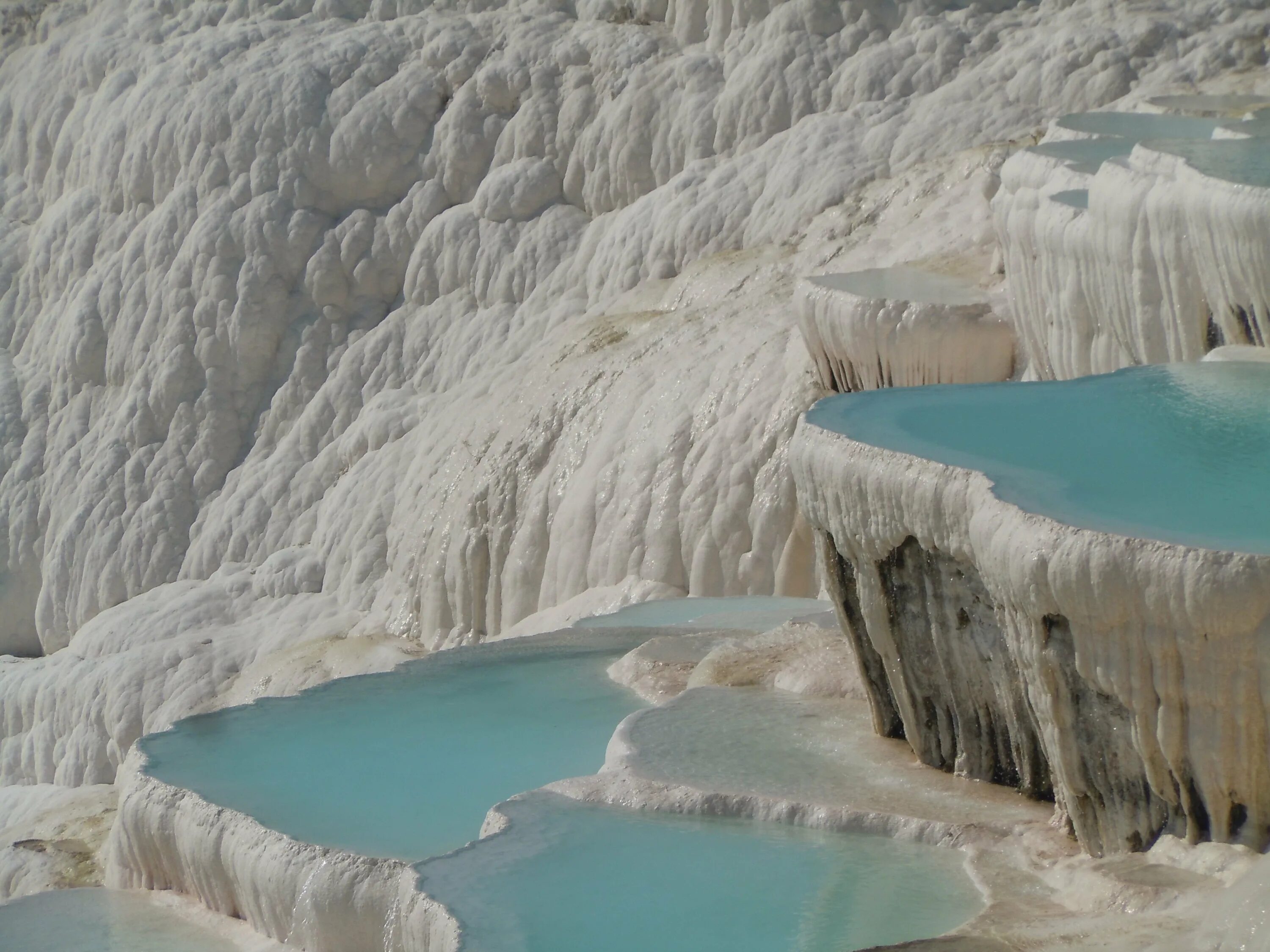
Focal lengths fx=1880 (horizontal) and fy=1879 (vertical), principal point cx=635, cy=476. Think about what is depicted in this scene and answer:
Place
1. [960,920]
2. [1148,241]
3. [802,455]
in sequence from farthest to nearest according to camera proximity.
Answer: [1148,241], [802,455], [960,920]

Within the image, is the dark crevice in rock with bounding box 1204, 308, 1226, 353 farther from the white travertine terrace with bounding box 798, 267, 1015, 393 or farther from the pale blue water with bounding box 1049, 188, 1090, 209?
the white travertine terrace with bounding box 798, 267, 1015, 393

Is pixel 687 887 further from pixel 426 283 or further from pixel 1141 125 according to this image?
pixel 426 283

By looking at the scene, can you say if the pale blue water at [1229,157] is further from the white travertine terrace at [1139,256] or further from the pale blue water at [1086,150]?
the pale blue water at [1086,150]

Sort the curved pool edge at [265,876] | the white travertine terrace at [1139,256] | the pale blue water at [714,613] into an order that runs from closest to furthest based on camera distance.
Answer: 1. the curved pool edge at [265,876]
2. the white travertine terrace at [1139,256]
3. the pale blue water at [714,613]

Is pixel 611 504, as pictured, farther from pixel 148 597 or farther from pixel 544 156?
pixel 148 597

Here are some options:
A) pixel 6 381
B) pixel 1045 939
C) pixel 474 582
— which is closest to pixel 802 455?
pixel 1045 939

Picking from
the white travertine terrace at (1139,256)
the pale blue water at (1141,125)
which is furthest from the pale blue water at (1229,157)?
the pale blue water at (1141,125)

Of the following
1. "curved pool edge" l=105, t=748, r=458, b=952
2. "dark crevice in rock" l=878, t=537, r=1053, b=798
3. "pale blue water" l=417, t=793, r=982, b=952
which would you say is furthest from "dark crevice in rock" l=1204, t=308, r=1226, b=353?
"curved pool edge" l=105, t=748, r=458, b=952
